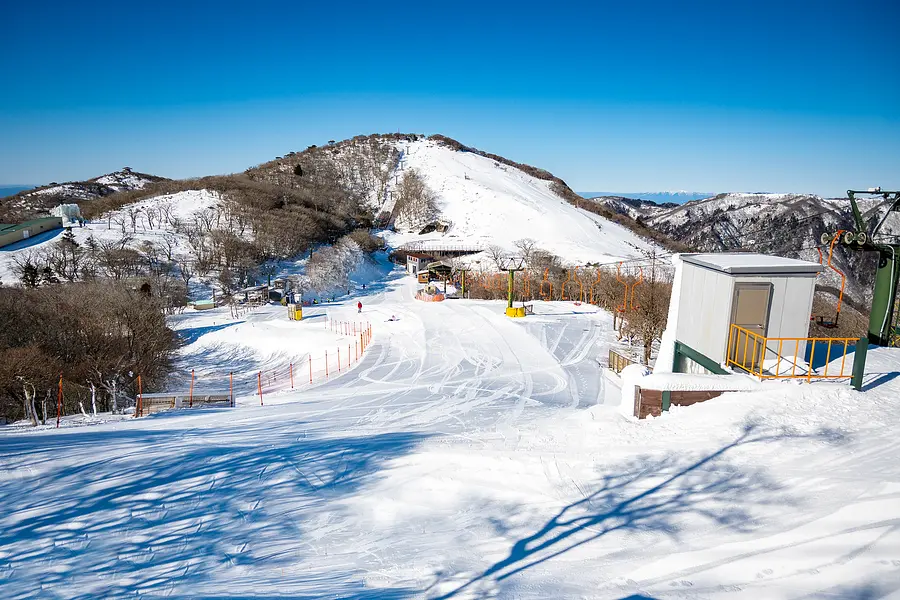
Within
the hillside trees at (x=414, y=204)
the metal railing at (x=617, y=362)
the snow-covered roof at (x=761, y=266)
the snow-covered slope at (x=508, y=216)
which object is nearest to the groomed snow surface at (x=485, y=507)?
the snow-covered roof at (x=761, y=266)

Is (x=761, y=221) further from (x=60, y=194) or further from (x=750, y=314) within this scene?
(x=60, y=194)

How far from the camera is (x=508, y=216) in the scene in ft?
233

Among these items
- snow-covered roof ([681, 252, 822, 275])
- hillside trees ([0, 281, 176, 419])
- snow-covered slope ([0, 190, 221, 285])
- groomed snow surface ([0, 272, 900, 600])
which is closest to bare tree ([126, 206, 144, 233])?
snow-covered slope ([0, 190, 221, 285])

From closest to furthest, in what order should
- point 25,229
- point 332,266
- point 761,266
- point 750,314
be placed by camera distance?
point 761,266 < point 750,314 < point 25,229 < point 332,266

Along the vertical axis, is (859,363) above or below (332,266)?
above

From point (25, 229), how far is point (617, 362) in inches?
2227

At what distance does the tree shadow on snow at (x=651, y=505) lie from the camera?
4.75 metres

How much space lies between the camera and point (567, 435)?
7824mm

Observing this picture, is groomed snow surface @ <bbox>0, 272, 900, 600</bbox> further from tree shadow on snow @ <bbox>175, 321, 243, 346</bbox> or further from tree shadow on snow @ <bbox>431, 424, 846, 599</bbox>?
tree shadow on snow @ <bbox>175, 321, 243, 346</bbox>

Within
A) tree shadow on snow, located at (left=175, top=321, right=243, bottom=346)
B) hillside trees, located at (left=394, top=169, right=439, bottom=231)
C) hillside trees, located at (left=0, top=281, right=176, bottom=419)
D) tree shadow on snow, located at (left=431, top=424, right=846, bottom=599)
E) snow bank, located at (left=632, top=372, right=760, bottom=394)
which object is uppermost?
hillside trees, located at (left=394, top=169, right=439, bottom=231)

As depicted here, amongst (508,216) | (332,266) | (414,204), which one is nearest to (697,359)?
(332,266)

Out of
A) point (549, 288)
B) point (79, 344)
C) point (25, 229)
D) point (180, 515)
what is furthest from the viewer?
point (25, 229)

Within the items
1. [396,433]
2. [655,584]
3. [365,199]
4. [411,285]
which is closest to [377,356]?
[396,433]

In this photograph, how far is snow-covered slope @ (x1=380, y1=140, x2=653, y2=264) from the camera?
6153cm
